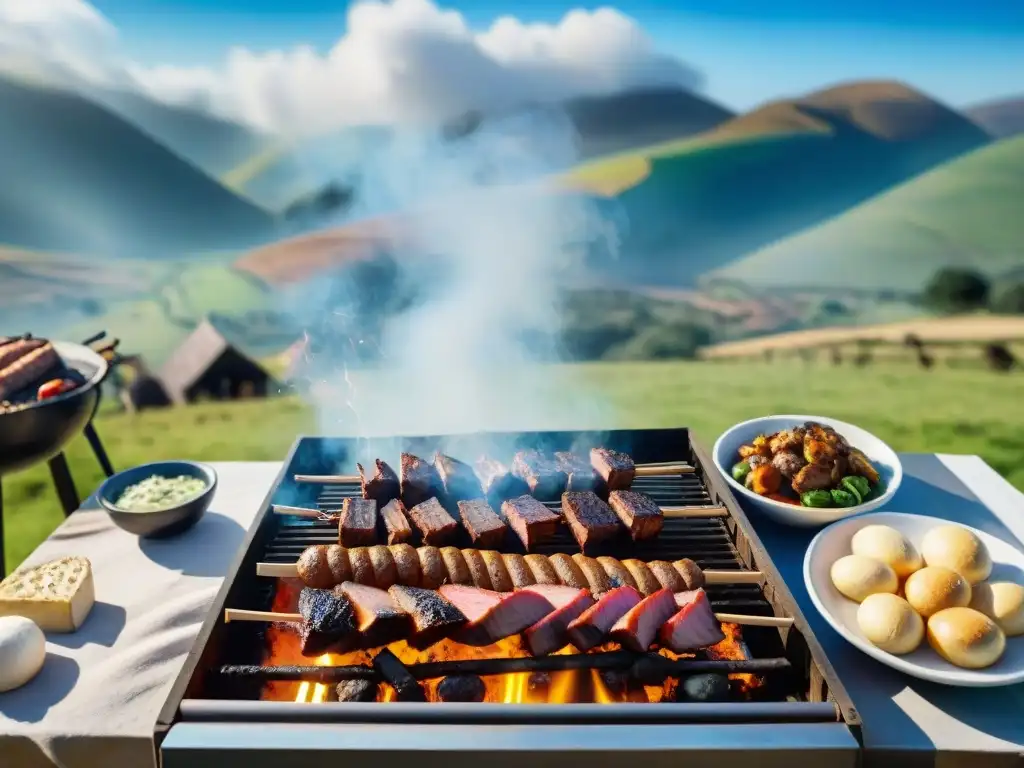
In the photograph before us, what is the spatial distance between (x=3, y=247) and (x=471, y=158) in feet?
20.6

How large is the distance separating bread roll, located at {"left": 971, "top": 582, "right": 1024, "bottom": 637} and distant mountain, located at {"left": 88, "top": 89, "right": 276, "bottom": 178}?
33.9ft

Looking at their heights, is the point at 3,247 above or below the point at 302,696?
above

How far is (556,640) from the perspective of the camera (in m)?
2.76

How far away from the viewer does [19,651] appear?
272cm

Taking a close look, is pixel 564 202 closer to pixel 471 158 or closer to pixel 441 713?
pixel 471 158

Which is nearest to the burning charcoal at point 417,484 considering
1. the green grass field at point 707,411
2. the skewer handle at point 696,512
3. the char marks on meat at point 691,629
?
the skewer handle at point 696,512

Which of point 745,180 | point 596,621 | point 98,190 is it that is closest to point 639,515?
point 596,621

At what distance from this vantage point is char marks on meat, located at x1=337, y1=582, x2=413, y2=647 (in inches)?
105

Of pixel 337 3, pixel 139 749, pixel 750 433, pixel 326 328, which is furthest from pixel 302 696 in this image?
pixel 337 3

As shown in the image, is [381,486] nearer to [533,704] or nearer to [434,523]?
[434,523]

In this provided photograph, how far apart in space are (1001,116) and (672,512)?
10562mm

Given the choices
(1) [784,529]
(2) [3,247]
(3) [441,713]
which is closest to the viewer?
(3) [441,713]

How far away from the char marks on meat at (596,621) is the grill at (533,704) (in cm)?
8

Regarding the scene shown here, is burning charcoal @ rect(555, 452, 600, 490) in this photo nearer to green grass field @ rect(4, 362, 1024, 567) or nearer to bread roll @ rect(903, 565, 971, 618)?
bread roll @ rect(903, 565, 971, 618)
